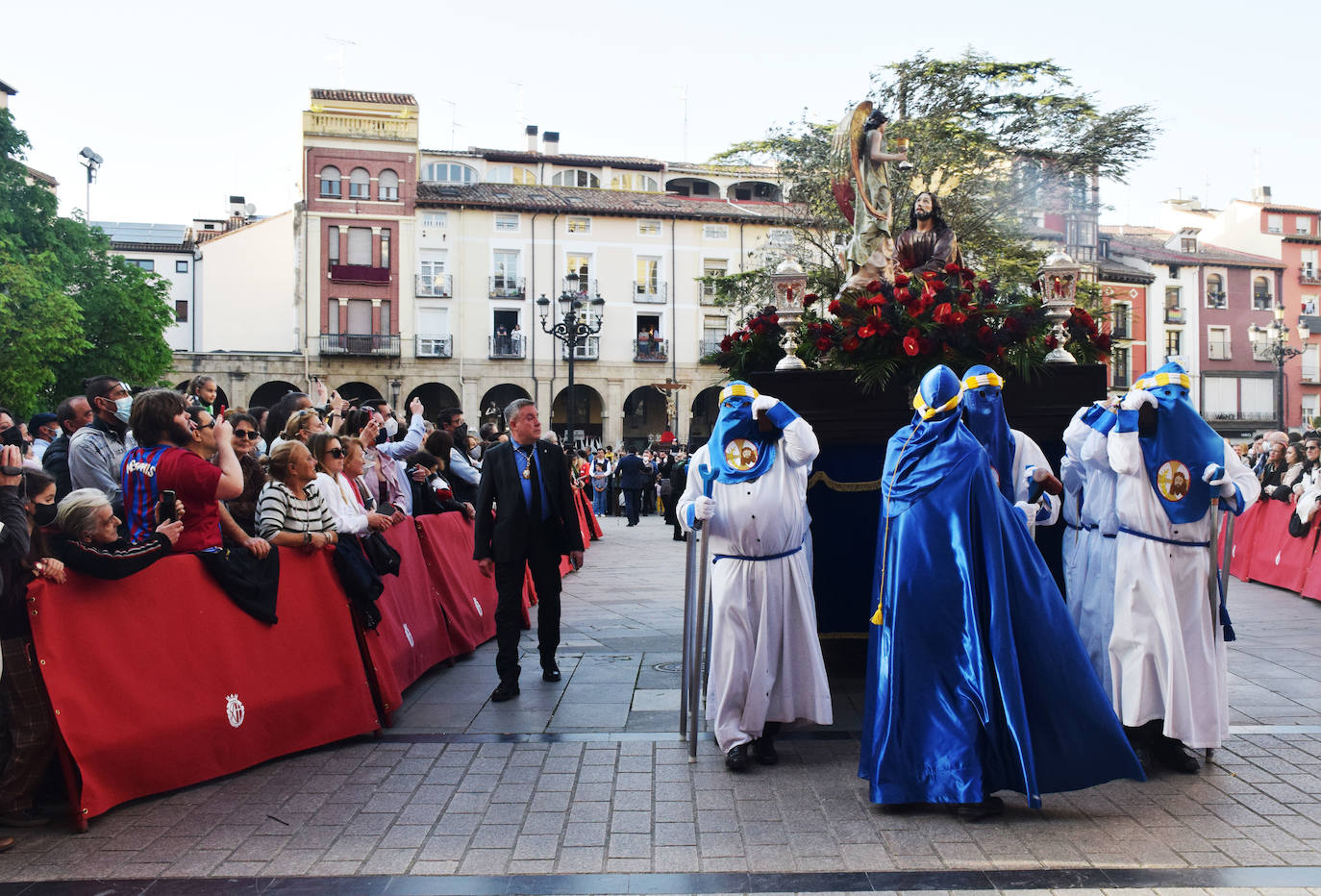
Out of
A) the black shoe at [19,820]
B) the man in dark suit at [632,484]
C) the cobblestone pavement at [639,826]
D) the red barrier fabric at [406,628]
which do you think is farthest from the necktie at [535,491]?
the man in dark suit at [632,484]

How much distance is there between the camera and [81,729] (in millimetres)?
4734

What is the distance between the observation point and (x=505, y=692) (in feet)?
23.5

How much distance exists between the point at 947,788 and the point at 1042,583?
0.98 m

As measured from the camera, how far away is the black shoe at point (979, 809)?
4679 mm

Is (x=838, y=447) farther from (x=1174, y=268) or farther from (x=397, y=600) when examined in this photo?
(x=1174, y=268)

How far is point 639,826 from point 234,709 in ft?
7.32

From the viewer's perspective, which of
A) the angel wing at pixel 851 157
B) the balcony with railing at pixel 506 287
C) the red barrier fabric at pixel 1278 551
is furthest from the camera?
the balcony with railing at pixel 506 287

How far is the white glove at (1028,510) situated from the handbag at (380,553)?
3.85 metres

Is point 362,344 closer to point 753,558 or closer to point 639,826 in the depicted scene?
point 753,558

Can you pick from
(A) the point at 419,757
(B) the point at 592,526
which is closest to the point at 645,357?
(B) the point at 592,526

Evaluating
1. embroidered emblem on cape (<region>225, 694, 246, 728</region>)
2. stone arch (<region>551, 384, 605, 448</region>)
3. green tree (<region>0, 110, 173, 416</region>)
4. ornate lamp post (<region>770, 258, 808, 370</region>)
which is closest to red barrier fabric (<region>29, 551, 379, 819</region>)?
embroidered emblem on cape (<region>225, 694, 246, 728</region>)

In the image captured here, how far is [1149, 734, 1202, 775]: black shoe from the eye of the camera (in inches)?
214

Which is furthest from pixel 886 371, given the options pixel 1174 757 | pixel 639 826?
pixel 639 826

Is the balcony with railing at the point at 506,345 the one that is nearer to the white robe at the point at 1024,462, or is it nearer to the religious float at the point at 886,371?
the religious float at the point at 886,371
